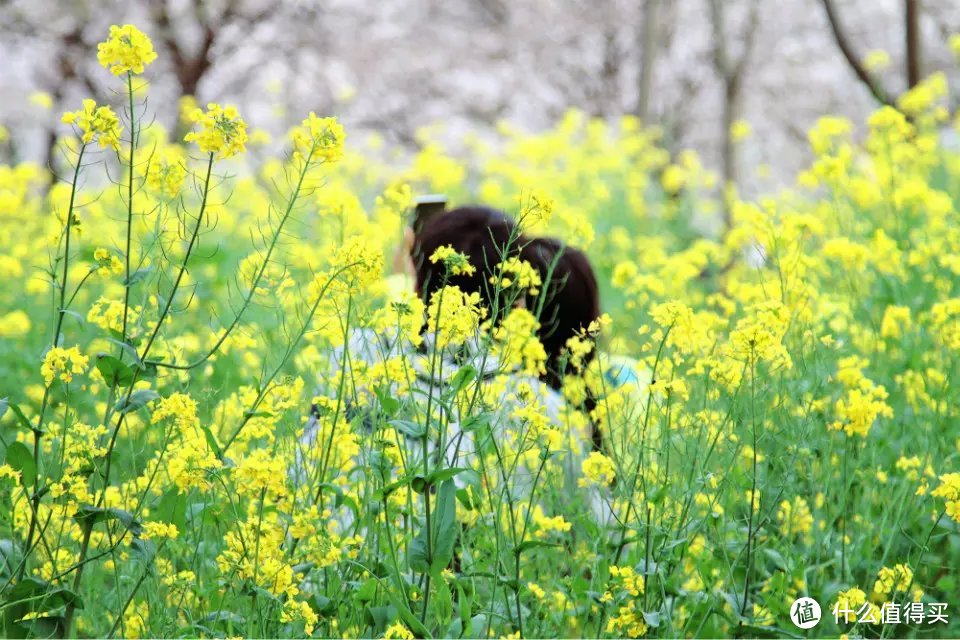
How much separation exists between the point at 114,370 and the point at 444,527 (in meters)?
0.57

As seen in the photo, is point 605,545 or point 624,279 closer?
point 605,545

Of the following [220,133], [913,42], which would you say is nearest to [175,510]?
[220,133]

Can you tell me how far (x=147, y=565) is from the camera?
1.68m

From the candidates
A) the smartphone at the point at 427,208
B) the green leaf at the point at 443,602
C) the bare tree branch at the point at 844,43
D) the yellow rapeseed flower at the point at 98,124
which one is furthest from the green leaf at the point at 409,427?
the bare tree branch at the point at 844,43

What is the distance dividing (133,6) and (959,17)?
10.4 metres

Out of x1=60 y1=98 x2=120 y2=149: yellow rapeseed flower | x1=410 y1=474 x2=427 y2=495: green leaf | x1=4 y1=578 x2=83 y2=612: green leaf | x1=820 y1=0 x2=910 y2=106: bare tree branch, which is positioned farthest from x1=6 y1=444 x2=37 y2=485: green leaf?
x1=820 y1=0 x2=910 y2=106: bare tree branch

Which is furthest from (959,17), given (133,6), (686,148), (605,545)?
(605,545)

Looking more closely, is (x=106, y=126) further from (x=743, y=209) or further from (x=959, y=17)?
(x=959, y=17)

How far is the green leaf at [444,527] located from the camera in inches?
65.2

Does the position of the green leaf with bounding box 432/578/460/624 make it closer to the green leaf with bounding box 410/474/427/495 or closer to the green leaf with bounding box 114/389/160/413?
the green leaf with bounding box 410/474/427/495

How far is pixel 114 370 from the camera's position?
5.53 feet

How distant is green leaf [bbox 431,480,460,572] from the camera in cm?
166

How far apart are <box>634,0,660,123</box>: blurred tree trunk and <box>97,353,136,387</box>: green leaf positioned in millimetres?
6723

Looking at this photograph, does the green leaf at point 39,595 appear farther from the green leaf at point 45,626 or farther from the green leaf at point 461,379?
the green leaf at point 461,379
